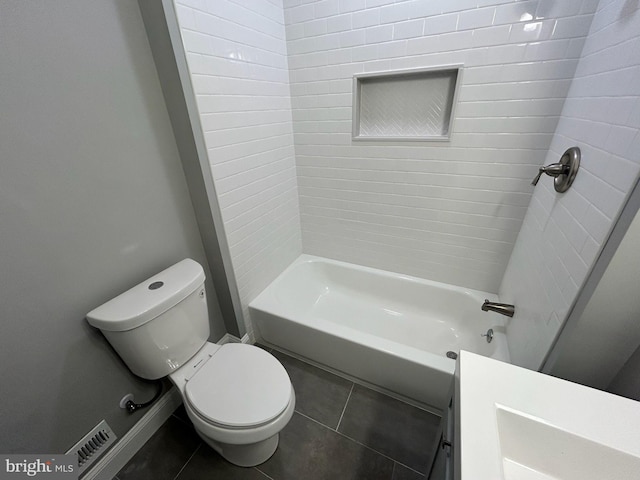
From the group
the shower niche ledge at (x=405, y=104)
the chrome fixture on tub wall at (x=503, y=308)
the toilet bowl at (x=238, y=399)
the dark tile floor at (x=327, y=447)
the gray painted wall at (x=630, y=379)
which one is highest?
the shower niche ledge at (x=405, y=104)

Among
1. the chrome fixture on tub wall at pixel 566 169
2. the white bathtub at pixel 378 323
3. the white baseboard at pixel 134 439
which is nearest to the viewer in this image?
the chrome fixture on tub wall at pixel 566 169

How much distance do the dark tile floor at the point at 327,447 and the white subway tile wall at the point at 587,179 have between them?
630 millimetres

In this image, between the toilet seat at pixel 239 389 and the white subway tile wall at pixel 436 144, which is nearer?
the toilet seat at pixel 239 389

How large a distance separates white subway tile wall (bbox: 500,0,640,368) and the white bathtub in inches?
15.4

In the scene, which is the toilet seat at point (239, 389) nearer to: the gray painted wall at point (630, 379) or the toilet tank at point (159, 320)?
the toilet tank at point (159, 320)

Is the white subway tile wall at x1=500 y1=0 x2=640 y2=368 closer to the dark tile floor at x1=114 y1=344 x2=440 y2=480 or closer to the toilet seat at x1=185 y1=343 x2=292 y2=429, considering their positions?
the dark tile floor at x1=114 y1=344 x2=440 y2=480

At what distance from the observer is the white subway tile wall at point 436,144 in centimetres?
107

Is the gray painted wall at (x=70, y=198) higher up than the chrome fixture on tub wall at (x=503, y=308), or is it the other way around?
the gray painted wall at (x=70, y=198)

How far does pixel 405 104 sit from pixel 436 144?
295mm

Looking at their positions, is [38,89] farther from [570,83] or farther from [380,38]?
[570,83]

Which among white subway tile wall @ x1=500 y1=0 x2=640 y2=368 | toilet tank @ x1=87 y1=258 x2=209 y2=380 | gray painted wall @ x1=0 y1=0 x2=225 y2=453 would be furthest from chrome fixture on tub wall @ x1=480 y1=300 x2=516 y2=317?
gray painted wall @ x1=0 y1=0 x2=225 y2=453

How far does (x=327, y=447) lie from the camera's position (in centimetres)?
117

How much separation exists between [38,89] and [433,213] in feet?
5.69

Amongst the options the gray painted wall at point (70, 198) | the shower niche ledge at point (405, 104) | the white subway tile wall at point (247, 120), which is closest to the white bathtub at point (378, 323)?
the white subway tile wall at point (247, 120)
